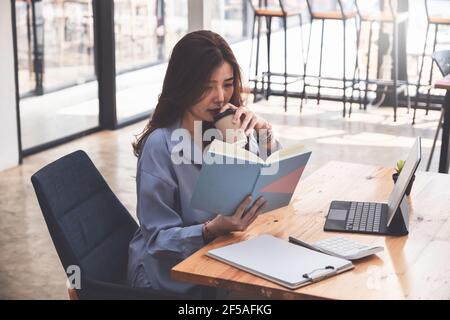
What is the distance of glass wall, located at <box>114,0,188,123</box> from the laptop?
451 cm

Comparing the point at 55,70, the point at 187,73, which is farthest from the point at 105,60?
the point at 187,73

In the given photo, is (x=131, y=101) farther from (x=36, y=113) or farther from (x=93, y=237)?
(x=93, y=237)

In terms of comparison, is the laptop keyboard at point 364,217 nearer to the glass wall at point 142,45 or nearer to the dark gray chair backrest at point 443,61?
the dark gray chair backrest at point 443,61

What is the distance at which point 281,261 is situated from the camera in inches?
85.9

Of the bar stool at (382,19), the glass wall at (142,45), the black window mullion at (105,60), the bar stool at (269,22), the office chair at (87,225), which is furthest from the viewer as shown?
the bar stool at (269,22)

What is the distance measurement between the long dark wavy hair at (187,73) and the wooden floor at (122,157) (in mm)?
1440

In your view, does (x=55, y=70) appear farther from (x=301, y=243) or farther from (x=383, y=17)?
(x=301, y=243)

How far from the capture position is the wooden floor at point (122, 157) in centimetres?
393

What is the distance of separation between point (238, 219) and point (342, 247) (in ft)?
0.98

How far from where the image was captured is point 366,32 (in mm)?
7875

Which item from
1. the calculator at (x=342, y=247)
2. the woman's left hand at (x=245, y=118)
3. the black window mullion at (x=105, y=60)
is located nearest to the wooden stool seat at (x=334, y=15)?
the black window mullion at (x=105, y=60)
